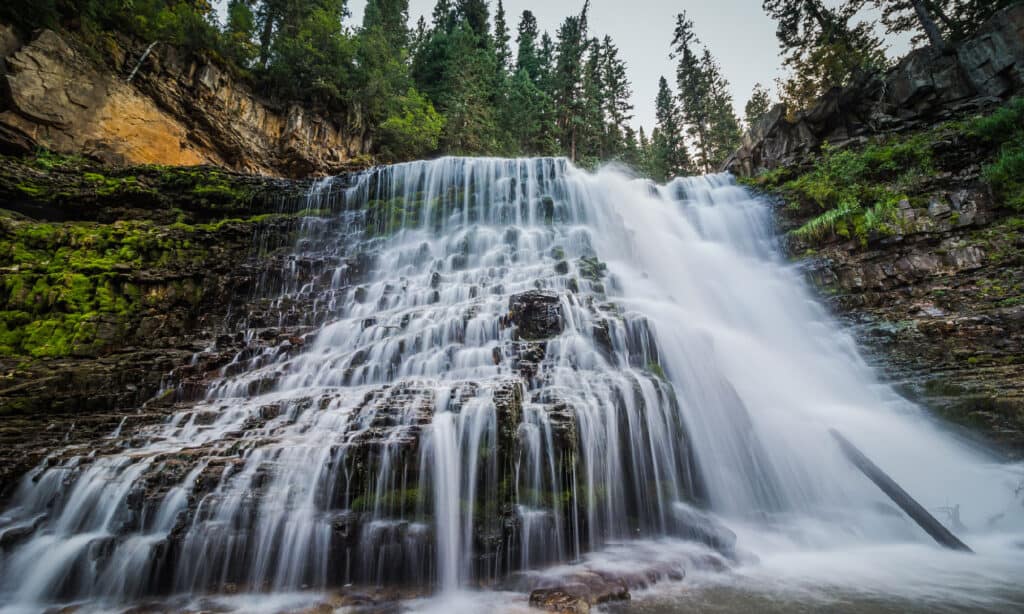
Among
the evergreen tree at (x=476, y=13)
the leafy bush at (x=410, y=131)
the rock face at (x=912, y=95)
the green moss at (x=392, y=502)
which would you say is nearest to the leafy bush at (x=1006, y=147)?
the rock face at (x=912, y=95)

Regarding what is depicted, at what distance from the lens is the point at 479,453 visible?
14.5 ft

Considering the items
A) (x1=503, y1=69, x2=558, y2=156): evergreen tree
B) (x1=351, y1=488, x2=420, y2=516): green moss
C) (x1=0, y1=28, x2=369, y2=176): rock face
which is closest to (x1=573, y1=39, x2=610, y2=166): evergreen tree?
(x1=503, y1=69, x2=558, y2=156): evergreen tree

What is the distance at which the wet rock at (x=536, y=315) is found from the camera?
23.4ft

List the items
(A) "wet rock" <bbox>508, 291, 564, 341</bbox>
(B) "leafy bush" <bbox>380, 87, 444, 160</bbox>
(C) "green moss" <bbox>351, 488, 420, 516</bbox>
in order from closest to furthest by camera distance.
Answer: (C) "green moss" <bbox>351, 488, 420, 516</bbox>, (A) "wet rock" <bbox>508, 291, 564, 341</bbox>, (B) "leafy bush" <bbox>380, 87, 444, 160</bbox>

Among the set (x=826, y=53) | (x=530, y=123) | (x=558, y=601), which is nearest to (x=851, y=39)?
(x=826, y=53)

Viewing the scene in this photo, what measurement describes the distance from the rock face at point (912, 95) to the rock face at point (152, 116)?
19435mm

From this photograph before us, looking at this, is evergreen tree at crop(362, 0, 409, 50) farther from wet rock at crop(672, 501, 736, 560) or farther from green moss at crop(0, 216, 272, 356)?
wet rock at crop(672, 501, 736, 560)

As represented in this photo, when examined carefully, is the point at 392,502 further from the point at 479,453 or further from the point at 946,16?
the point at 946,16

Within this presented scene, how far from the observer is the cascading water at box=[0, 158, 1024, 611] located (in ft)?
12.2

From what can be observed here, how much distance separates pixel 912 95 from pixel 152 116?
2550 centimetres

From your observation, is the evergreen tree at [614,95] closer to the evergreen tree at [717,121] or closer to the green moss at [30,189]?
the evergreen tree at [717,121]

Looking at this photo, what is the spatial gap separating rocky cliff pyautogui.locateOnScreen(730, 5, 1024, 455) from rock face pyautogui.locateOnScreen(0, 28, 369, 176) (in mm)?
19325

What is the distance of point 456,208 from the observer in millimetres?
14125

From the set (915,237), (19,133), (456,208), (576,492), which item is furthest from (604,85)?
(576,492)
